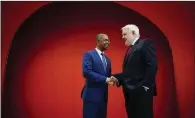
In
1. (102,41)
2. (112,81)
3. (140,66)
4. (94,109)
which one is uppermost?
(102,41)

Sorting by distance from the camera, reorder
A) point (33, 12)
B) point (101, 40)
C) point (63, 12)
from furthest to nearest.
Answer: point (63, 12), point (33, 12), point (101, 40)

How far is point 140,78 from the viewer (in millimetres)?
2840

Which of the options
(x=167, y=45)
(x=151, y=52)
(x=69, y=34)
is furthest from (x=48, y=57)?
(x=151, y=52)

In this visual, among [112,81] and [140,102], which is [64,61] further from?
[140,102]

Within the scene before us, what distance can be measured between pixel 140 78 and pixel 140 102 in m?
0.22

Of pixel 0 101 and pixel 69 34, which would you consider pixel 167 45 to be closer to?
pixel 69 34

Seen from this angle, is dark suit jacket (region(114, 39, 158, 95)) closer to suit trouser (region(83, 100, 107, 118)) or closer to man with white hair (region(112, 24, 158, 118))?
man with white hair (region(112, 24, 158, 118))

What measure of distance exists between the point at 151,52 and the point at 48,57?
194 cm

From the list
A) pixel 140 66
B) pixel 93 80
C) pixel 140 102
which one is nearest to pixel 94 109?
pixel 93 80

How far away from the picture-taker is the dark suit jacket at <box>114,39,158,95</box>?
9.09 feet

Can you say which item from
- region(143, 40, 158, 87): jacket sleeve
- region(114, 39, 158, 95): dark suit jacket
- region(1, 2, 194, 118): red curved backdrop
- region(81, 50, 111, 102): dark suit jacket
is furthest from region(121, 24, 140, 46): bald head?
region(1, 2, 194, 118): red curved backdrop

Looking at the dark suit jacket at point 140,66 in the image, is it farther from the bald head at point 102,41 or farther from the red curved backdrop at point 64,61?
the red curved backdrop at point 64,61

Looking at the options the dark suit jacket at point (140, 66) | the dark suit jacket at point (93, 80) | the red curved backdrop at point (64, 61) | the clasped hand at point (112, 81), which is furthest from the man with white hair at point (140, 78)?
the red curved backdrop at point (64, 61)

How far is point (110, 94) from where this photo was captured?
4.39m
